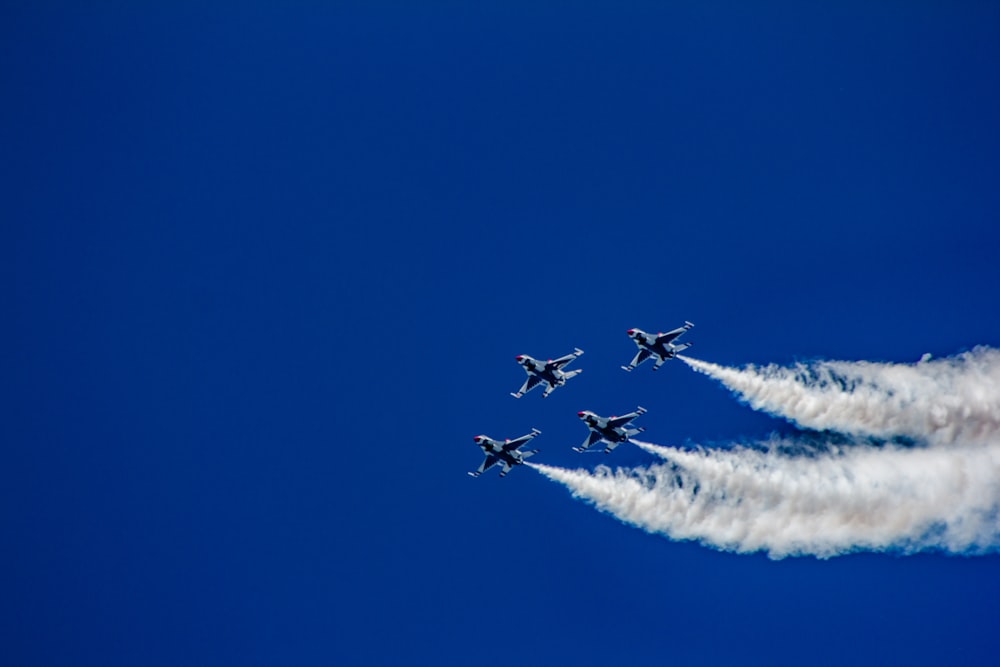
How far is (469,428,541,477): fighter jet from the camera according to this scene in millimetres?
70188

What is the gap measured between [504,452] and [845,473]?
1682cm

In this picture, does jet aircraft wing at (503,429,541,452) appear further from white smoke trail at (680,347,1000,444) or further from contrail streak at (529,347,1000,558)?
→ white smoke trail at (680,347,1000,444)

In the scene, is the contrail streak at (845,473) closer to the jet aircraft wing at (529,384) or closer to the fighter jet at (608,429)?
the fighter jet at (608,429)

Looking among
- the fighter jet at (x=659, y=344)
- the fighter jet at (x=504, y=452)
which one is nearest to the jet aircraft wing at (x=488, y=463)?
the fighter jet at (x=504, y=452)

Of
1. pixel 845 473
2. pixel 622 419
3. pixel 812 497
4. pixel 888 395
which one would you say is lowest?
pixel 812 497

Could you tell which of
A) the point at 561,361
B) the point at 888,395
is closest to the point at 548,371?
the point at 561,361

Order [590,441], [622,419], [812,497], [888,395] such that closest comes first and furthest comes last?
[888,395] → [812,497] → [622,419] → [590,441]

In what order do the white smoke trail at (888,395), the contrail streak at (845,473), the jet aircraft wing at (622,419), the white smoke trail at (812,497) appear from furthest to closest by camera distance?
1. the jet aircraft wing at (622,419)
2. the white smoke trail at (888,395)
3. the contrail streak at (845,473)
4. the white smoke trail at (812,497)

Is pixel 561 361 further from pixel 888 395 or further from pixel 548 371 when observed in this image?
pixel 888 395

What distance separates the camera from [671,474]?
69562 millimetres

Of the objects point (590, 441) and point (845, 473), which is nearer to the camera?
point (845, 473)

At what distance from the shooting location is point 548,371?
233ft

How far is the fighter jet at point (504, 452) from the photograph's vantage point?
2763 inches

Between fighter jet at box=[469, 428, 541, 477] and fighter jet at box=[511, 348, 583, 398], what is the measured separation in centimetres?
237
